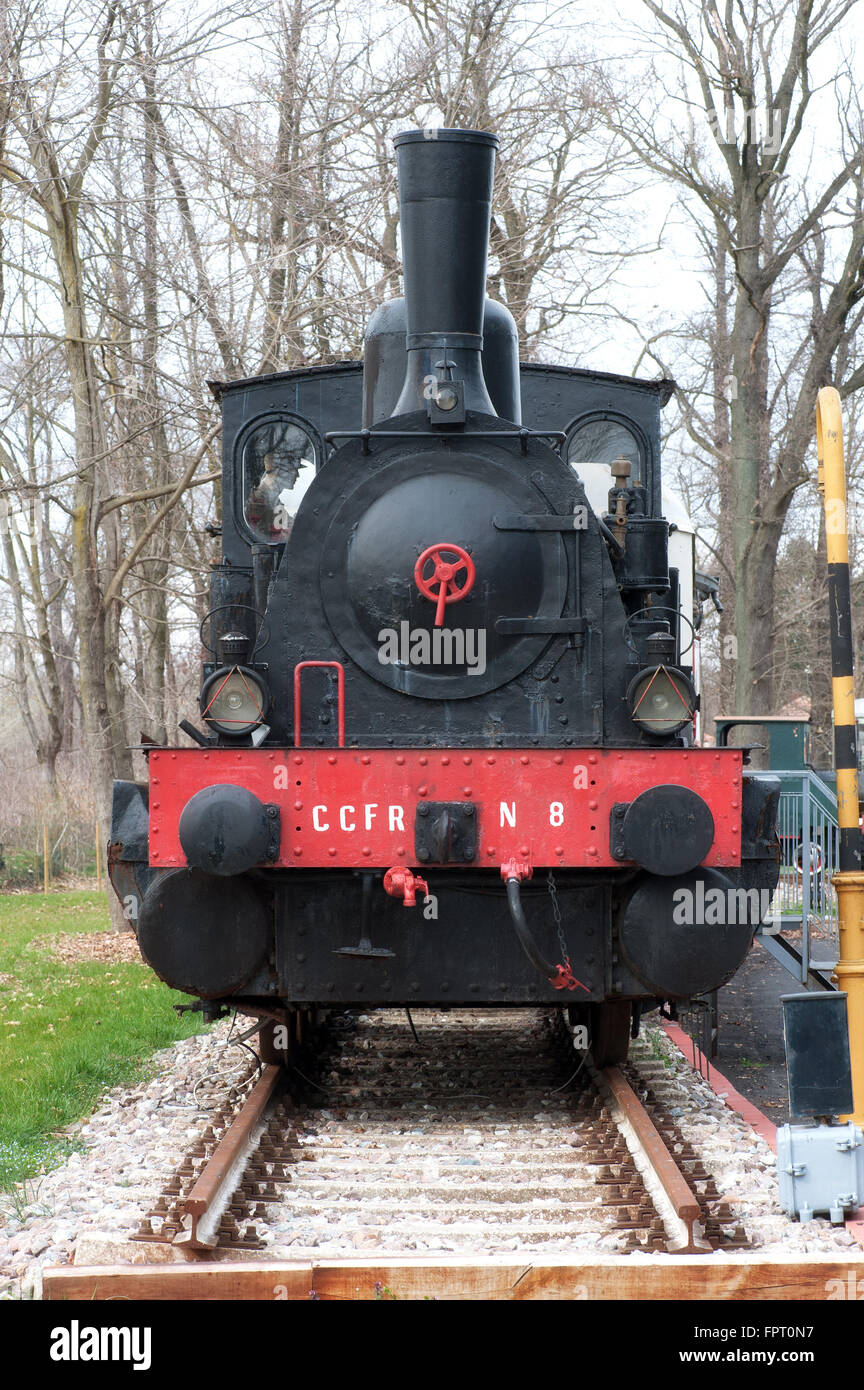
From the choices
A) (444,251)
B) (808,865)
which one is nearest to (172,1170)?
(444,251)

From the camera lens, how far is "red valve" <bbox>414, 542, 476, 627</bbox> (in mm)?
5176

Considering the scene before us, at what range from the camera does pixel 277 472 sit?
6.61 metres

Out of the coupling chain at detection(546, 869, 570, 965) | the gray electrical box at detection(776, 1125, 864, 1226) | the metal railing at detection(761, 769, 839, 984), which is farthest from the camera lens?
the metal railing at detection(761, 769, 839, 984)

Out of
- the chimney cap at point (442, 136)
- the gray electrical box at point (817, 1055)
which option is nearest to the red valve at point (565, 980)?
the gray electrical box at point (817, 1055)

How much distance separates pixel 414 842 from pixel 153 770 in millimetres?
995

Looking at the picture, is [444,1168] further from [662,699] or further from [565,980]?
[662,699]

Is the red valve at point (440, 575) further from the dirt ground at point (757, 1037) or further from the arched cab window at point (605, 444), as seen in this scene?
the dirt ground at point (757, 1037)

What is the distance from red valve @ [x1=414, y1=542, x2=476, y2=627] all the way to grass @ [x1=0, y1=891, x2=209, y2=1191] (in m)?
2.56

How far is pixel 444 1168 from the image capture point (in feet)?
15.7

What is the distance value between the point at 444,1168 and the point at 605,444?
3714mm

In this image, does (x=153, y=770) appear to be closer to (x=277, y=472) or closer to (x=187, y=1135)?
(x=187, y=1135)

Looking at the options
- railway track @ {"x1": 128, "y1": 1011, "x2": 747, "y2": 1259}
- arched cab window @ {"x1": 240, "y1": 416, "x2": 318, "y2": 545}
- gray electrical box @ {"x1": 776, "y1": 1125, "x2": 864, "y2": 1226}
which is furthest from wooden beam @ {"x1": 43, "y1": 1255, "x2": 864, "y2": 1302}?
arched cab window @ {"x1": 240, "y1": 416, "x2": 318, "y2": 545}

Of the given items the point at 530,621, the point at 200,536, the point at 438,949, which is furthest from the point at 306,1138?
the point at 200,536

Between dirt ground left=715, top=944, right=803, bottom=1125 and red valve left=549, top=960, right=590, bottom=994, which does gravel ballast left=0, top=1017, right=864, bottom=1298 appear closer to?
dirt ground left=715, top=944, right=803, bottom=1125
